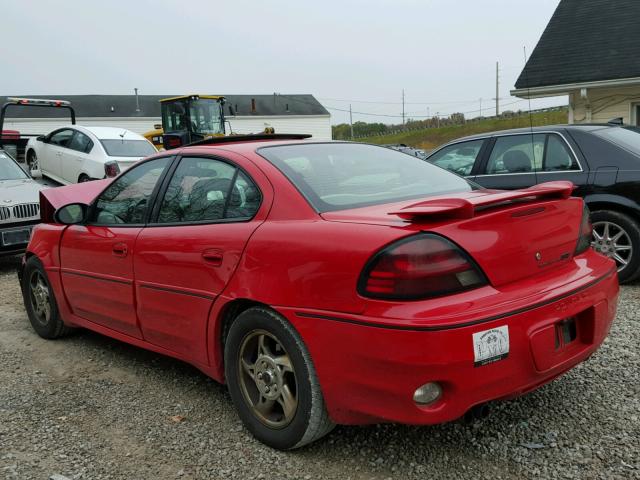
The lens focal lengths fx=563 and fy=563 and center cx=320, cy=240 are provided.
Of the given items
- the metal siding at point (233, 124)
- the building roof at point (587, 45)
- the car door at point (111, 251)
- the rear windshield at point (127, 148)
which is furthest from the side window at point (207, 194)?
the metal siding at point (233, 124)

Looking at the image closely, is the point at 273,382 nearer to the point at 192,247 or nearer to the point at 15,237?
the point at 192,247

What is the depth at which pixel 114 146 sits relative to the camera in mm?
11227

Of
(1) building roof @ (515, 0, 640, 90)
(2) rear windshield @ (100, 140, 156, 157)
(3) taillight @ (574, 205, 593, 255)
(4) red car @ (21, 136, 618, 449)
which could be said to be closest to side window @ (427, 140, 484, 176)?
(4) red car @ (21, 136, 618, 449)

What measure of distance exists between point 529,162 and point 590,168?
0.66 m

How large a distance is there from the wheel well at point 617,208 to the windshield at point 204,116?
44.3 ft

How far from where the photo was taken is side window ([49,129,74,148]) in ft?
38.5

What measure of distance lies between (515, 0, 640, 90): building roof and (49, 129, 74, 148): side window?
10.3 metres

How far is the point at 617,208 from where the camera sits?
520cm

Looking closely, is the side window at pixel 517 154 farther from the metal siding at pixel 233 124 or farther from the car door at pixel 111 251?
the metal siding at pixel 233 124

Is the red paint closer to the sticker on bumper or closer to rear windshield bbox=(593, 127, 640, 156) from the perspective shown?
the sticker on bumper

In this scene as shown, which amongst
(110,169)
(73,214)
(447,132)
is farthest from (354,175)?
(447,132)

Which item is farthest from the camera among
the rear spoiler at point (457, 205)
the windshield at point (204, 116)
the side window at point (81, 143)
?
the windshield at point (204, 116)

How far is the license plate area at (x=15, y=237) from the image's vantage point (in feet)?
22.7

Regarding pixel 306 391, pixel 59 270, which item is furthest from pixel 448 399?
pixel 59 270
